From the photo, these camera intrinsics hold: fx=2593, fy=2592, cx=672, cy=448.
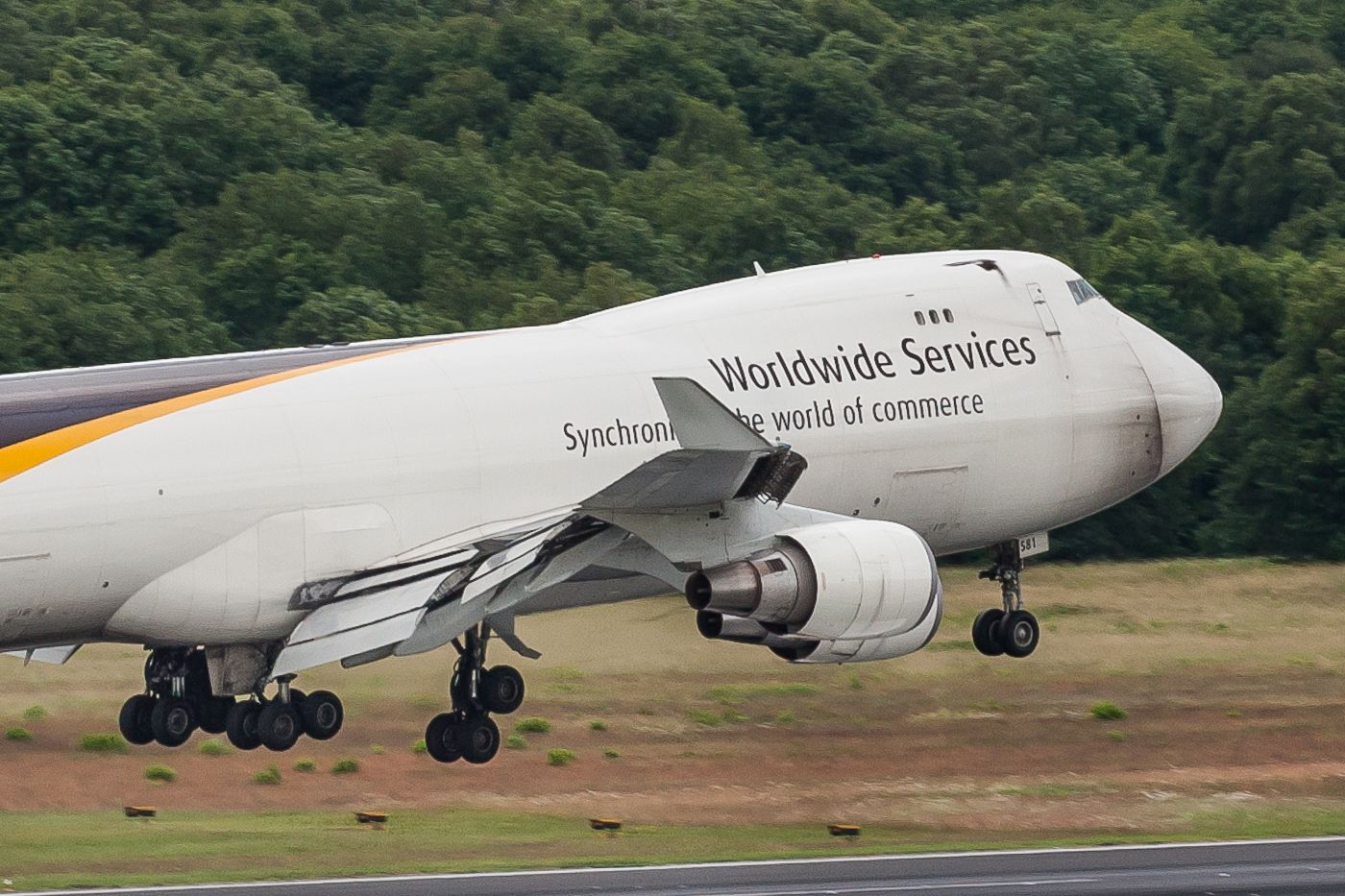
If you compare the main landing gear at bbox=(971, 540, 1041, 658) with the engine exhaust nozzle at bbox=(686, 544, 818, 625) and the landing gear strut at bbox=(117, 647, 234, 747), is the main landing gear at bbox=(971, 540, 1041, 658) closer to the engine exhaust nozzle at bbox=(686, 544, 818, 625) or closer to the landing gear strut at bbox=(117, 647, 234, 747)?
the engine exhaust nozzle at bbox=(686, 544, 818, 625)

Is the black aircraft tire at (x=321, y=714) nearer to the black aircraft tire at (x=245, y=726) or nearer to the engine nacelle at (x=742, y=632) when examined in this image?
the black aircraft tire at (x=245, y=726)

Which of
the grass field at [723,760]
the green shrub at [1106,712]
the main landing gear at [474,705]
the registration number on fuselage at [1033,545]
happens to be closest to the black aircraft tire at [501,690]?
the main landing gear at [474,705]

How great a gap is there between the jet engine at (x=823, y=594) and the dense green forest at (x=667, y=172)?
22102mm

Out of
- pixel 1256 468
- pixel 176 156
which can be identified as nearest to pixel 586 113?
pixel 176 156

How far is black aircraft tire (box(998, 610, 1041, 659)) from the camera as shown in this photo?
117 feet

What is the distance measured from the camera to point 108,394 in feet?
91.2

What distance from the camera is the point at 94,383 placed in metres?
28.1

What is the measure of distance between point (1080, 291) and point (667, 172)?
33.2 metres

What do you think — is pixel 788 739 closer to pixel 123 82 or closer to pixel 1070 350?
pixel 1070 350

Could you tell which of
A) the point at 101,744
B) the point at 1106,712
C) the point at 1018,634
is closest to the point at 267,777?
the point at 101,744

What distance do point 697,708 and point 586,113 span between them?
38.2 m

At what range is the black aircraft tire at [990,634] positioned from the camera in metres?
35.8

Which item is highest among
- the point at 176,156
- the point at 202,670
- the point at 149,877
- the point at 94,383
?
the point at 176,156

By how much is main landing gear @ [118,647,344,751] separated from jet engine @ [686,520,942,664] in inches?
196
